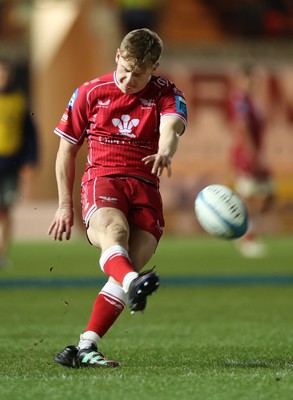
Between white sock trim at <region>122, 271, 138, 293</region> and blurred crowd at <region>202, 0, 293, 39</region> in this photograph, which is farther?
blurred crowd at <region>202, 0, 293, 39</region>

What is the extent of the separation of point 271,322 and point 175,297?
2.37m

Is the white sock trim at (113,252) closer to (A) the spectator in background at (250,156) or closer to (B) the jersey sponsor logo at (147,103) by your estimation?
(B) the jersey sponsor logo at (147,103)

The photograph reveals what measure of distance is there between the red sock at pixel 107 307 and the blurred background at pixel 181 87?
52.3 feet

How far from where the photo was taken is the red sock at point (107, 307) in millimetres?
6301

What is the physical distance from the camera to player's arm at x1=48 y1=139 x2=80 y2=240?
645 centimetres

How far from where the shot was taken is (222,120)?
76.4 ft

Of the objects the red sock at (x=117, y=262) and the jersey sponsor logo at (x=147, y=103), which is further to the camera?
the jersey sponsor logo at (x=147, y=103)

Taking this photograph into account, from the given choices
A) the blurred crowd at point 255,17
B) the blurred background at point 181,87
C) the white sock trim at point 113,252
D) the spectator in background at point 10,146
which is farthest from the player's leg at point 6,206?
the blurred crowd at point 255,17

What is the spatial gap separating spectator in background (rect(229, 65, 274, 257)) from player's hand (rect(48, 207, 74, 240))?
10.1 m

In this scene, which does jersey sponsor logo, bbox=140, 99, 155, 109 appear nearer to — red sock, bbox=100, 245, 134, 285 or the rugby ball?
the rugby ball

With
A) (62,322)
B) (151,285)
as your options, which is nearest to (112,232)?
(151,285)

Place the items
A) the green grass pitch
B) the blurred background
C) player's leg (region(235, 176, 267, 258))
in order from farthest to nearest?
1. the blurred background
2. player's leg (region(235, 176, 267, 258))
3. the green grass pitch

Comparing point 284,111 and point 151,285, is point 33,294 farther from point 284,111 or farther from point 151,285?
point 284,111

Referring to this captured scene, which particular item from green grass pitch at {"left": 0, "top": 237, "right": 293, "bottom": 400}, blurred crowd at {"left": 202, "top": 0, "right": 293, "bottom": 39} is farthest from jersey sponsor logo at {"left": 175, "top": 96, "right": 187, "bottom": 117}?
blurred crowd at {"left": 202, "top": 0, "right": 293, "bottom": 39}
